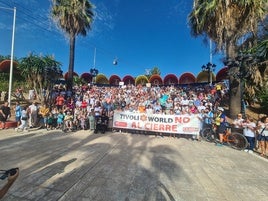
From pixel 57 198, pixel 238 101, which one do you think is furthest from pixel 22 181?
pixel 238 101

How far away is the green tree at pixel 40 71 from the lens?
20.1 m

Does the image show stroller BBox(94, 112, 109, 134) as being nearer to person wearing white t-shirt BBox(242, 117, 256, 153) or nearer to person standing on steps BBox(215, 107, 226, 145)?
person standing on steps BBox(215, 107, 226, 145)

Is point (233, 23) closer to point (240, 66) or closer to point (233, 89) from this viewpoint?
point (240, 66)

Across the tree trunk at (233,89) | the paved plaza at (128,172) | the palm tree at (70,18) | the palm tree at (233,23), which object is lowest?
the paved plaza at (128,172)

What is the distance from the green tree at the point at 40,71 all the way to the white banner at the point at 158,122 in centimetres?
952

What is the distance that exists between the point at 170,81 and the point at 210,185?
132 ft

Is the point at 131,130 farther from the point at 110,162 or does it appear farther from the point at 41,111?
the point at 110,162

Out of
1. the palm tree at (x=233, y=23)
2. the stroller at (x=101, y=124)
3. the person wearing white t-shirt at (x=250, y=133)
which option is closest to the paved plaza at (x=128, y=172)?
the person wearing white t-shirt at (x=250, y=133)

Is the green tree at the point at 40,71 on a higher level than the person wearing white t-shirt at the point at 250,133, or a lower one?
higher

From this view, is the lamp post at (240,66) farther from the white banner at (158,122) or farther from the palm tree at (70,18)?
the palm tree at (70,18)

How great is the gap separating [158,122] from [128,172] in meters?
6.93

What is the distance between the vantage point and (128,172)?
6418mm

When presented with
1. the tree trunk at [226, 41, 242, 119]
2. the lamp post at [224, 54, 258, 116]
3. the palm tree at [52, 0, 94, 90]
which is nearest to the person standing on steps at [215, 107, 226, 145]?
the lamp post at [224, 54, 258, 116]

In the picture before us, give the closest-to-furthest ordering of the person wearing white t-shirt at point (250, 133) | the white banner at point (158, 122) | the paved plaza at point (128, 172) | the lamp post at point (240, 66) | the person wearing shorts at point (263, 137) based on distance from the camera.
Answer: the paved plaza at point (128, 172)
the person wearing shorts at point (263, 137)
the person wearing white t-shirt at point (250, 133)
the lamp post at point (240, 66)
the white banner at point (158, 122)
